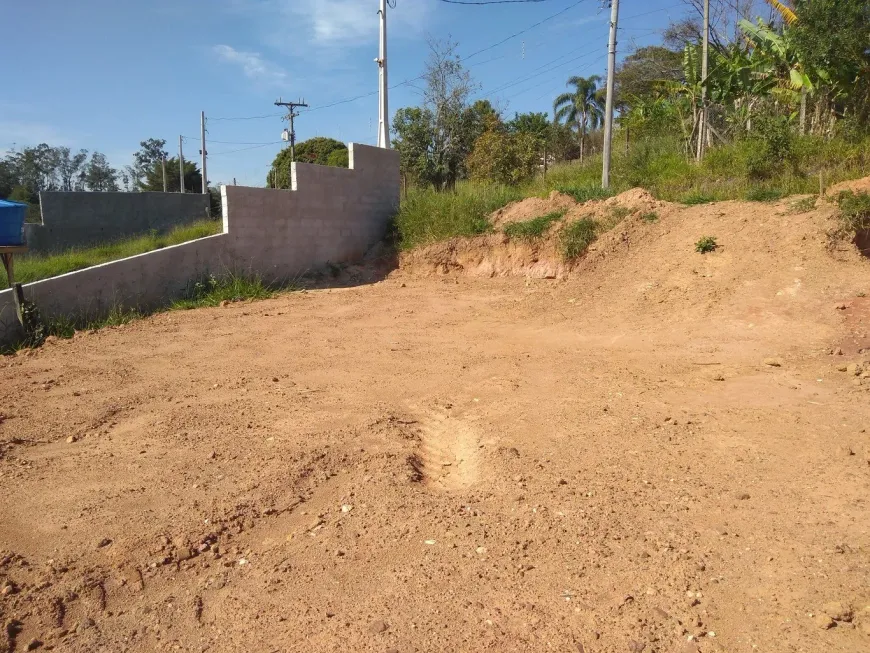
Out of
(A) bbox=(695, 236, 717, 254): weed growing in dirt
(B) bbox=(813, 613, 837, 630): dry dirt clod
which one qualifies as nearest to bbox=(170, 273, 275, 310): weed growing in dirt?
(A) bbox=(695, 236, 717, 254): weed growing in dirt

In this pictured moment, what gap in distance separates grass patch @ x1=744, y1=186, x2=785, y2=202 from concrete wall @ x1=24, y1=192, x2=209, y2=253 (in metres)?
14.3

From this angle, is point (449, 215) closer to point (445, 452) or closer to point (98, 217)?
point (445, 452)

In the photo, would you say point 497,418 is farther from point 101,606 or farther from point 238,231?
point 238,231

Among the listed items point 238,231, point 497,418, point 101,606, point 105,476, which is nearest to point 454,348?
point 497,418

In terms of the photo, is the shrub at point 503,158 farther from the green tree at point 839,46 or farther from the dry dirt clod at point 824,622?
the dry dirt clod at point 824,622

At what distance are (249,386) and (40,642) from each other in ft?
11.8

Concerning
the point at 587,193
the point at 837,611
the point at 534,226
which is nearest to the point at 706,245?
the point at 534,226

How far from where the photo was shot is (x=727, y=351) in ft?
22.6

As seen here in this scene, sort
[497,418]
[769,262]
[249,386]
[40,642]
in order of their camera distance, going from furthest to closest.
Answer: [769,262] < [249,386] < [497,418] < [40,642]

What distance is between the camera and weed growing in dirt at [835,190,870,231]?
855 centimetres

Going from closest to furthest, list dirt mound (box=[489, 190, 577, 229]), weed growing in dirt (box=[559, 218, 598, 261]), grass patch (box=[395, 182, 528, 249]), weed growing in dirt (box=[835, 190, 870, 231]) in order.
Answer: weed growing in dirt (box=[835, 190, 870, 231])
weed growing in dirt (box=[559, 218, 598, 261])
dirt mound (box=[489, 190, 577, 229])
grass patch (box=[395, 182, 528, 249])

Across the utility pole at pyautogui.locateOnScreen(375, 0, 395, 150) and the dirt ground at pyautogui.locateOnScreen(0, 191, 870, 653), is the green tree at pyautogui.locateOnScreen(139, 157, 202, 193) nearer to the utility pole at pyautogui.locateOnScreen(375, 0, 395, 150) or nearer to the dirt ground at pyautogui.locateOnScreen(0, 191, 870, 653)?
the utility pole at pyautogui.locateOnScreen(375, 0, 395, 150)

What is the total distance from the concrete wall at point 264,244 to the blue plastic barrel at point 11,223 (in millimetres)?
667

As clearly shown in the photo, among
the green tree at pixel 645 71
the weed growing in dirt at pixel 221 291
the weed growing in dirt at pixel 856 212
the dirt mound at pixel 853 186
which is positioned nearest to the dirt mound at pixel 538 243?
the dirt mound at pixel 853 186
